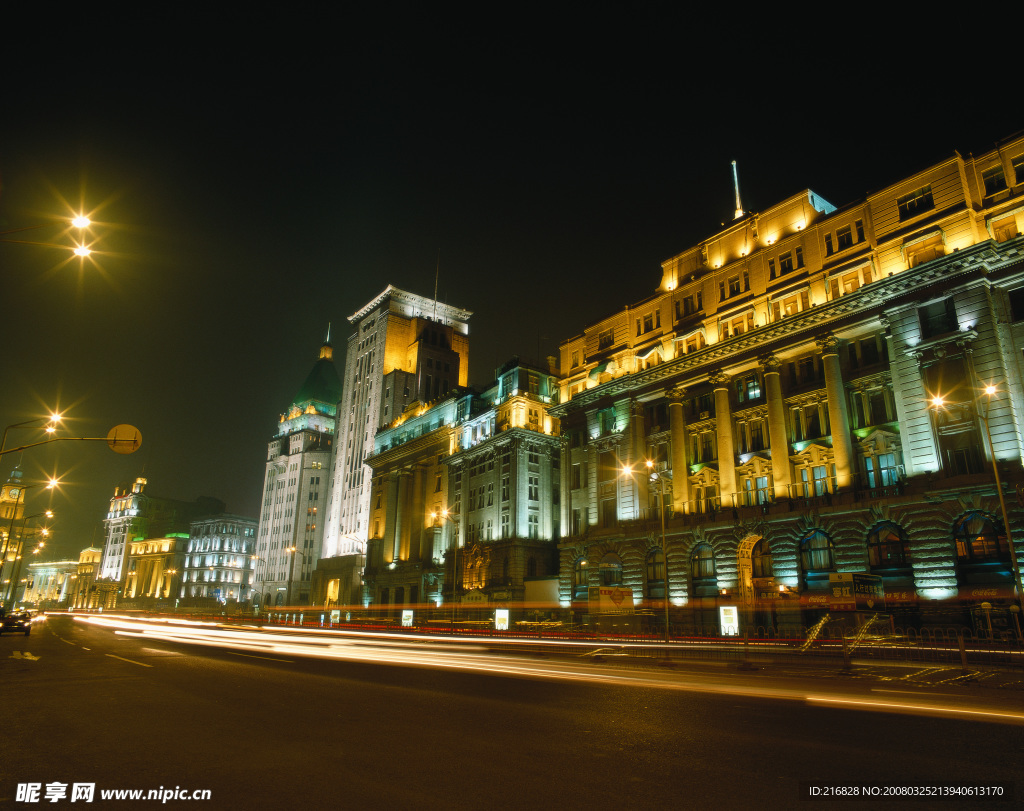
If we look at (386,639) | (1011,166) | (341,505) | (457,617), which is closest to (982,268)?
(1011,166)

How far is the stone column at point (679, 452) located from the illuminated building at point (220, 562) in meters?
133

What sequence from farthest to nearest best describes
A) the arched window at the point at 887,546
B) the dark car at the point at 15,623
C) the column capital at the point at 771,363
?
the column capital at the point at 771,363, the dark car at the point at 15,623, the arched window at the point at 887,546

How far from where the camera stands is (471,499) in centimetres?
7894

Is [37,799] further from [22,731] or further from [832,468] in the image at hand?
[832,468]

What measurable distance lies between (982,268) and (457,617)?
2275 inches

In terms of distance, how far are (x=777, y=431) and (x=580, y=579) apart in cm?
2233

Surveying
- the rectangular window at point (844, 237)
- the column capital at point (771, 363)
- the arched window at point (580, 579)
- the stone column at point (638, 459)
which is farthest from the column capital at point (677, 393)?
the arched window at point (580, 579)

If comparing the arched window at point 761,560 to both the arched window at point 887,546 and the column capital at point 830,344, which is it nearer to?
the arched window at point 887,546

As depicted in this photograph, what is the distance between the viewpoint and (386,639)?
38719 mm

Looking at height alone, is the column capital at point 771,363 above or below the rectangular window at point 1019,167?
below

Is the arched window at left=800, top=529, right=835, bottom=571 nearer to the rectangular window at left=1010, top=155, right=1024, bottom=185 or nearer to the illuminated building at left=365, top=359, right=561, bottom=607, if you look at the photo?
the rectangular window at left=1010, top=155, right=1024, bottom=185

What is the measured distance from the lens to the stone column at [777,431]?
44.3 metres

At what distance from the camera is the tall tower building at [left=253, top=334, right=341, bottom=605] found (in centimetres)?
13538

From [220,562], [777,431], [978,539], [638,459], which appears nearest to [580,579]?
[638,459]
